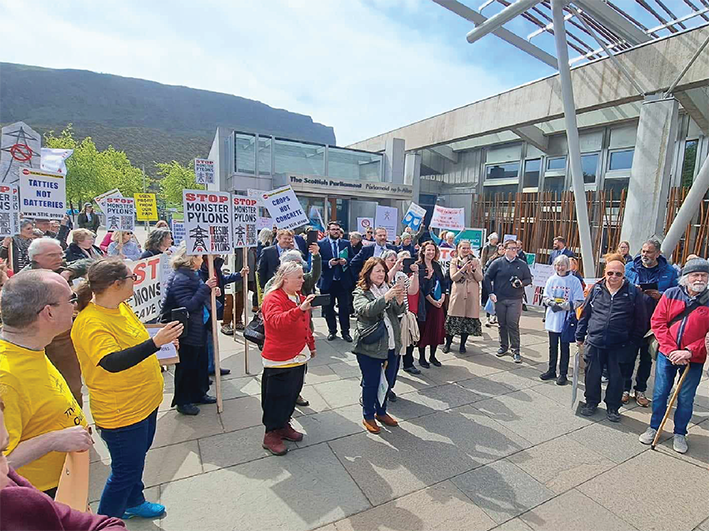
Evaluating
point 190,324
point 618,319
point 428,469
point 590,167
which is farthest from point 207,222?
point 590,167

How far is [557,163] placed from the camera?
15008mm

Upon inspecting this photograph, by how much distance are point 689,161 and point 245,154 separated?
16.1m

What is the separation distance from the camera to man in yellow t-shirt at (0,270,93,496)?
148 centimetres

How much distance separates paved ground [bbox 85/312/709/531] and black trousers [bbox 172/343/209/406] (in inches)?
9.2

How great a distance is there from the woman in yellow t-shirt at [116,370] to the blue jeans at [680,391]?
15.5 feet

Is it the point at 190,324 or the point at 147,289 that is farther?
the point at 147,289

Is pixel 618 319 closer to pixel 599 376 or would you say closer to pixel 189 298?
pixel 599 376

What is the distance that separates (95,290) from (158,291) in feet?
7.77

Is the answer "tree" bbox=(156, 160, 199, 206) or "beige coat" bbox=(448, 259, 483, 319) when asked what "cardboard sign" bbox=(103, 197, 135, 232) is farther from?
"tree" bbox=(156, 160, 199, 206)

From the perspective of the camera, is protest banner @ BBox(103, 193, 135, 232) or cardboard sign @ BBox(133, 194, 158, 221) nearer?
protest banner @ BBox(103, 193, 135, 232)

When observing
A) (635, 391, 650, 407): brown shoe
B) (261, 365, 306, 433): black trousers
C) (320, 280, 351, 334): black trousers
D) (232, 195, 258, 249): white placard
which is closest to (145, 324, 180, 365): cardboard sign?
(261, 365, 306, 433): black trousers

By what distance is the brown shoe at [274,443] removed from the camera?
3.42 meters

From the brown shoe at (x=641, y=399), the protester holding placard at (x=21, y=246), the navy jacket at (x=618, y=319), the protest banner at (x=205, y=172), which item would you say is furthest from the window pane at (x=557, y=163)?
the protester holding placard at (x=21, y=246)

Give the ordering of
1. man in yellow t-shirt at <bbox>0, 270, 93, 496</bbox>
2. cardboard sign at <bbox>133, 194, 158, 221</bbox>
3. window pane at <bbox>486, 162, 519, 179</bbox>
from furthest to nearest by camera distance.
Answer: window pane at <bbox>486, 162, 519, 179</bbox>
cardboard sign at <bbox>133, 194, 158, 221</bbox>
man in yellow t-shirt at <bbox>0, 270, 93, 496</bbox>
